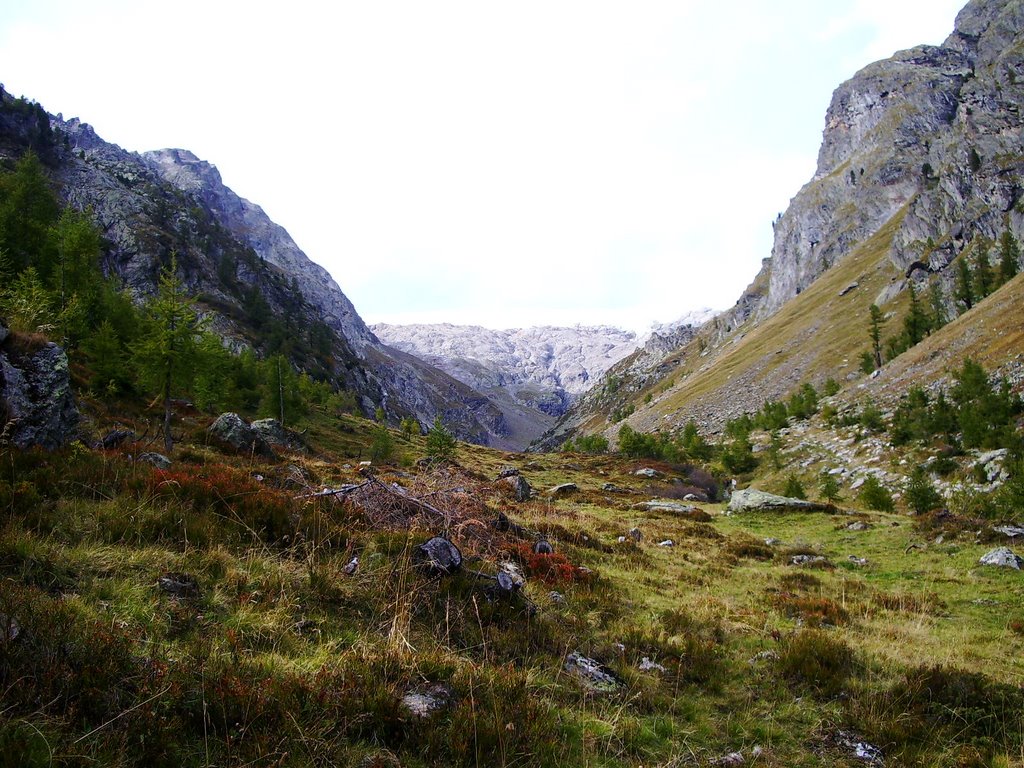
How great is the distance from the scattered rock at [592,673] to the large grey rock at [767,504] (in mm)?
26870

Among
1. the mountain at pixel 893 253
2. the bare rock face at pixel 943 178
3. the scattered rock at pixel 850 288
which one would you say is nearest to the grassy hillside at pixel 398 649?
the mountain at pixel 893 253

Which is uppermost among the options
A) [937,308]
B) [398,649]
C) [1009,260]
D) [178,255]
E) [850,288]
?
[850,288]

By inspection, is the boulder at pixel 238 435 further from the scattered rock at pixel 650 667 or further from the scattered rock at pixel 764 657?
the scattered rock at pixel 764 657

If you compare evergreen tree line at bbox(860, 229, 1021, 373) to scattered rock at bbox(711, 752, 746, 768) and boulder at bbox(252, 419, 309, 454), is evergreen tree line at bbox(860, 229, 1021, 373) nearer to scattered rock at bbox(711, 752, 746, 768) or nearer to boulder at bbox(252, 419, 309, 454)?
boulder at bbox(252, 419, 309, 454)

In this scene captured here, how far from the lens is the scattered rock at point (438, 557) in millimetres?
7742

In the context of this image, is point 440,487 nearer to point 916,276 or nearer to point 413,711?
point 413,711

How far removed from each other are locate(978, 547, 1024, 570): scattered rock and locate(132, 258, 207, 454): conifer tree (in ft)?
114

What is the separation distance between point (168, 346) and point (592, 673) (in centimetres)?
2849

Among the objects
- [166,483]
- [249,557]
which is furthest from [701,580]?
[166,483]

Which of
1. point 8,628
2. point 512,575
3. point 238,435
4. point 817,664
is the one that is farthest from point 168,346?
point 817,664

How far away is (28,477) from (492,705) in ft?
25.6

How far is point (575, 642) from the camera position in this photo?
294 inches

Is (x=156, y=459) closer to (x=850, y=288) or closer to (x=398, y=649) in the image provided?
(x=398, y=649)

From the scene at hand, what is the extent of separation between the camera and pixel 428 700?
4.86 m
